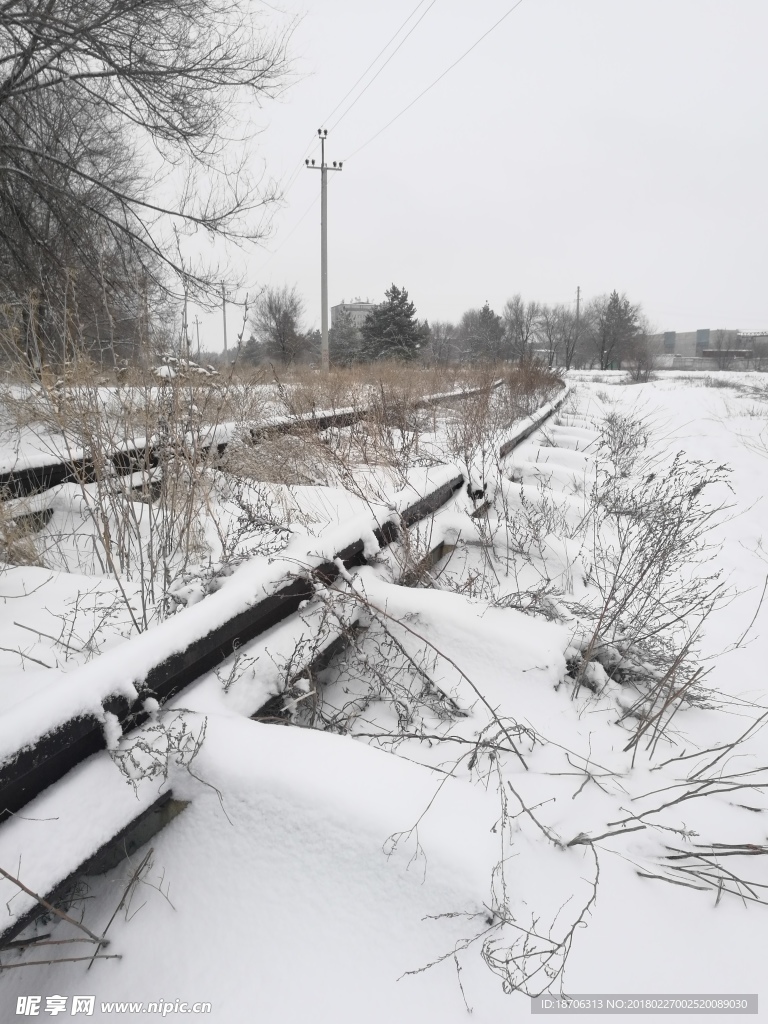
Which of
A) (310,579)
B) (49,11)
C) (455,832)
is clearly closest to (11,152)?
(49,11)

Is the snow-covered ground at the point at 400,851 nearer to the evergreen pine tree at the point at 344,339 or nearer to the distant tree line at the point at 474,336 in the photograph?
the distant tree line at the point at 474,336

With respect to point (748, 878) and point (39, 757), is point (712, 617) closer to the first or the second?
point (748, 878)

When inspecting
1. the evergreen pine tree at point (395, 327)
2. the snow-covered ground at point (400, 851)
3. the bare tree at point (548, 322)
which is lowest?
the snow-covered ground at point (400, 851)

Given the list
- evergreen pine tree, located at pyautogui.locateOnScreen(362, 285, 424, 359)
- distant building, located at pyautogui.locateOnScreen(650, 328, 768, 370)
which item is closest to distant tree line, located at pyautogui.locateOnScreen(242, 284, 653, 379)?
evergreen pine tree, located at pyautogui.locateOnScreen(362, 285, 424, 359)

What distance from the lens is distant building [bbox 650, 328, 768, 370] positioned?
6238 cm

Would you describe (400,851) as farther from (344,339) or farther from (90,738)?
(344,339)

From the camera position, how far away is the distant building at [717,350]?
6238 centimetres

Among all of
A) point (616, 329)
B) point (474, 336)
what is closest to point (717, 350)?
point (616, 329)

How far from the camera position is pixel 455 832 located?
1274 mm

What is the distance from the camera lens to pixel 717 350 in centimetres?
6706

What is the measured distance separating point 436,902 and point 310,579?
3.76 feet

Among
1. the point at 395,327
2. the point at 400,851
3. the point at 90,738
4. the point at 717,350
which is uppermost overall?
the point at 717,350

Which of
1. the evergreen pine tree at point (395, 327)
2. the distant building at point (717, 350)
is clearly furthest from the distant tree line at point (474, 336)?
the distant building at point (717, 350)

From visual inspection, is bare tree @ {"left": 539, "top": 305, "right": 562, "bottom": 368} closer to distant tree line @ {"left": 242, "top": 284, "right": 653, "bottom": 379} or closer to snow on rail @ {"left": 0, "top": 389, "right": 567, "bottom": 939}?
distant tree line @ {"left": 242, "top": 284, "right": 653, "bottom": 379}
